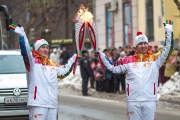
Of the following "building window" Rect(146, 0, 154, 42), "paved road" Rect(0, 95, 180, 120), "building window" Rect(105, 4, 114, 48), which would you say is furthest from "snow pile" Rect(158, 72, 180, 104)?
"building window" Rect(105, 4, 114, 48)

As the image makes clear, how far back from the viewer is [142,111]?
7.47 metres

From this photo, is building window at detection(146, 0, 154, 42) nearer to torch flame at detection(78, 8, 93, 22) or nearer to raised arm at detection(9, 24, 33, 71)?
torch flame at detection(78, 8, 93, 22)

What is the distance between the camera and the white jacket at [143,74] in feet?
24.6

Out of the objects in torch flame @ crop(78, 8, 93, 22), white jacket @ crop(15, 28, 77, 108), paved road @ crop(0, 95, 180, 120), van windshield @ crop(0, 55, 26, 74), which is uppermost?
torch flame @ crop(78, 8, 93, 22)

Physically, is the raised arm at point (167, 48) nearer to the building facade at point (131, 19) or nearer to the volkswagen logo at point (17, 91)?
the volkswagen logo at point (17, 91)

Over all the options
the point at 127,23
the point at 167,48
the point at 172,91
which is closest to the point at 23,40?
the point at 167,48

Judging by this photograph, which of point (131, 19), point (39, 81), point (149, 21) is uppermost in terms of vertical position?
point (131, 19)

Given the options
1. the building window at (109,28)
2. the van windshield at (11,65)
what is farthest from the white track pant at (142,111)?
the building window at (109,28)

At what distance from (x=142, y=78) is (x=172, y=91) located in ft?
29.1

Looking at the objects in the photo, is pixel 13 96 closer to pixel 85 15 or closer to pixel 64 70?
→ pixel 64 70

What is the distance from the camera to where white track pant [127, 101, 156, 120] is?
7418 millimetres

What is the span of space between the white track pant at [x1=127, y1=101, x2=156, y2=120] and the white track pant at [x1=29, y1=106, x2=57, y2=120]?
3.77 ft

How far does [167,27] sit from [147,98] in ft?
3.78

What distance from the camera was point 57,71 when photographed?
7.80m
